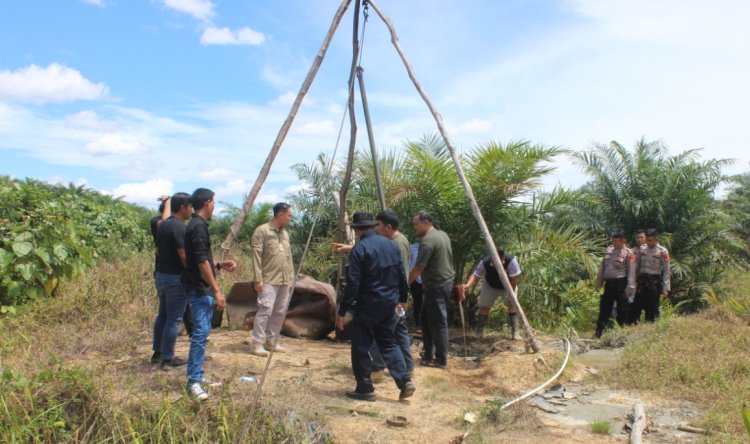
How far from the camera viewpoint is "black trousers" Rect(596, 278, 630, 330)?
9172 mm

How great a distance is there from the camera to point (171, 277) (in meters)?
5.94

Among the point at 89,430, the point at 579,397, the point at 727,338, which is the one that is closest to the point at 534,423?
the point at 579,397

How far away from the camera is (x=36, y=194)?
9.10 meters

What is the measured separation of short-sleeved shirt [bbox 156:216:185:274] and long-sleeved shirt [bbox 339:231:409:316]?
1.54 meters

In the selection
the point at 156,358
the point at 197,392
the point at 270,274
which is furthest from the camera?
the point at 270,274

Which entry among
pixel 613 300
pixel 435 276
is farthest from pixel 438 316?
pixel 613 300

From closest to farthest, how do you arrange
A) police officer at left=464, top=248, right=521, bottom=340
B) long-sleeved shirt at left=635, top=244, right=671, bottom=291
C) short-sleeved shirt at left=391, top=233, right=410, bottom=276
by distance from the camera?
1. short-sleeved shirt at left=391, top=233, right=410, bottom=276
2. police officer at left=464, top=248, right=521, bottom=340
3. long-sleeved shirt at left=635, top=244, right=671, bottom=291

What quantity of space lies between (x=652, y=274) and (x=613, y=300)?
682 millimetres

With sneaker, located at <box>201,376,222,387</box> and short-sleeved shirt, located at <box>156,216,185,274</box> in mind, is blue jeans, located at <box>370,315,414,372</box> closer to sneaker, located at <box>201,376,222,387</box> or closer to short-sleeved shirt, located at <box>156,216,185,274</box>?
sneaker, located at <box>201,376,222,387</box>

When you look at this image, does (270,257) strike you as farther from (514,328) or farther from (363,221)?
(514,328)

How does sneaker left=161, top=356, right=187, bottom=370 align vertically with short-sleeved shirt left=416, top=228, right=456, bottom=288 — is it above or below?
below

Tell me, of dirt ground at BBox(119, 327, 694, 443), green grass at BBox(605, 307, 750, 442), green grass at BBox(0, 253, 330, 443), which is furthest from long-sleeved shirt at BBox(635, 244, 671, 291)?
green grass at BBox(0, 253, 330, 443)

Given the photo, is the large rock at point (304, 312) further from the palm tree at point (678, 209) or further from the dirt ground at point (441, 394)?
the palm tree at point (678, 209)

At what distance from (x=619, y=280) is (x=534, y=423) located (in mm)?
4631
